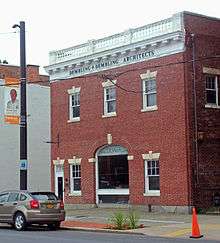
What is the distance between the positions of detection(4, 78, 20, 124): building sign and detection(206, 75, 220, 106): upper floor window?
9598 mm

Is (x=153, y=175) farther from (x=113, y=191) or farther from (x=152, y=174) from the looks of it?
(x=113, y=191)

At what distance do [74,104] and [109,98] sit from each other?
3.19m

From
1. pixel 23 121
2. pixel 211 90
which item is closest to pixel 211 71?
pixel 211 90

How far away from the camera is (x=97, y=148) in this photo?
33.3m

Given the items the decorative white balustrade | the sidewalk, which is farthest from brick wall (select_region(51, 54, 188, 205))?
the sidewalk

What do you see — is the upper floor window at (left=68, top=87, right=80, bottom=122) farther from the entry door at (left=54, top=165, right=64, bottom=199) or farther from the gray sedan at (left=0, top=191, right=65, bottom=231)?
the gray sedan at (left=0, top=191, right=65, bottom=231)

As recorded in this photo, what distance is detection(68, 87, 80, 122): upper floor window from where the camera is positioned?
114 ft

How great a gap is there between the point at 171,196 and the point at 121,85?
22.3ft

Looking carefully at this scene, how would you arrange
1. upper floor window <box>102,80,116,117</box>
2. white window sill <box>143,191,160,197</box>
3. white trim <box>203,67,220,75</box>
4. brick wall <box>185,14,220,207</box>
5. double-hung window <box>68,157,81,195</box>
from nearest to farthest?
1. brick wall <box>185,14,220,207</box>
2. white trim <box>203,67,220,75</box>
3. white window sill <box>143,191,160,197</box>
4. upper floor window <box>102,80,116,117</box>
5. double-hung window <box>68,157,81,195</box>

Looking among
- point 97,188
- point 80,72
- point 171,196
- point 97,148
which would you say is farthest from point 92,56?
point 171,196

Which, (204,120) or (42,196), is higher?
(204,120)

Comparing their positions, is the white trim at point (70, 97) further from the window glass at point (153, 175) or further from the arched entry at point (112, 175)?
the window glass at point (153, 175)

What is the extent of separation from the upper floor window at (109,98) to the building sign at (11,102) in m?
5.95

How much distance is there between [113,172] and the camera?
3269 cm
